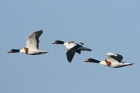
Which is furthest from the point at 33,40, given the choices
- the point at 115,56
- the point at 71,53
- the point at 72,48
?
the point at 115,56

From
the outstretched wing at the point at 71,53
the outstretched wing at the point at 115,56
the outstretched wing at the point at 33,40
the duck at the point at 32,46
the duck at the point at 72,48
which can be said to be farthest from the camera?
the duck at the point at 32,46

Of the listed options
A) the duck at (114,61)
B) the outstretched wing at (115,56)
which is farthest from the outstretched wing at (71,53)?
the outstretched wing at (115,56)

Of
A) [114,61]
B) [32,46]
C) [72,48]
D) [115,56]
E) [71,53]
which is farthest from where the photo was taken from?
[32,46]

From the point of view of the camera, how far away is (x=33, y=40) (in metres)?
43.9

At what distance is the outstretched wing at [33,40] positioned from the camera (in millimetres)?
43331

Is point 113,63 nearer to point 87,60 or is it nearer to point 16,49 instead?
point 87,60

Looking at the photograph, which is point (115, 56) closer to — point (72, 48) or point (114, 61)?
point (114, 61)

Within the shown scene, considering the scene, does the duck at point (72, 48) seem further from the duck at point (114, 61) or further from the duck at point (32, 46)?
the duck at point (114, 61)

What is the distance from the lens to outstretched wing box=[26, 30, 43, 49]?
142 ft

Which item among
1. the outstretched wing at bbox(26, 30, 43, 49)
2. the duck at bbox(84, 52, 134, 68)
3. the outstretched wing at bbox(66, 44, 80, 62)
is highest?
the outstretched wing at bbox(26, 30, 43, 49)

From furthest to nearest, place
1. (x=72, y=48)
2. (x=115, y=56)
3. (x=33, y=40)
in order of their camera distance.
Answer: (x=33, y=40), (x=72, y=48), (x=115, y=56)

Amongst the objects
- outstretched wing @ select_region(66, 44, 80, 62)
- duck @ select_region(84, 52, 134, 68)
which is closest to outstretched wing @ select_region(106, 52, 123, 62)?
duck @ select_region(84, 52, 134, 68)

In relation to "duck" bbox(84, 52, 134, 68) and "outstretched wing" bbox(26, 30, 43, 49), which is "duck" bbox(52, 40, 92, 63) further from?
"outstretched wing" bbox(26, 30, 43, 49)

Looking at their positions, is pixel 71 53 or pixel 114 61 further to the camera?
pixel 114 61
